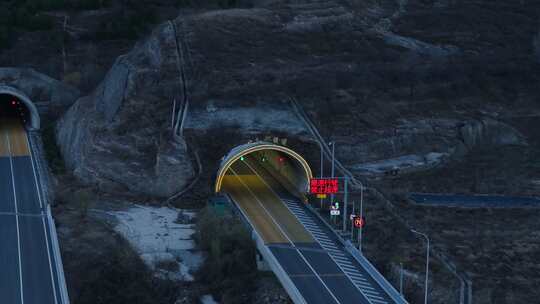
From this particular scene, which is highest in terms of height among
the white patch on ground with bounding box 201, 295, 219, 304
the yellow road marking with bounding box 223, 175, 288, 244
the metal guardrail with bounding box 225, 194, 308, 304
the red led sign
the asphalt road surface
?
the red led sign

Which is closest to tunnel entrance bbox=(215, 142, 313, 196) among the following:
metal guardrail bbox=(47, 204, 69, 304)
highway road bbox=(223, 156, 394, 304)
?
highway road bbox=(223, 156, 394, 304)

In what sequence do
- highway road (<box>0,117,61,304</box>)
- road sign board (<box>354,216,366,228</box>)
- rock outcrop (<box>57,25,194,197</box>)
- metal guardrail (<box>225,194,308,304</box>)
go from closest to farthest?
1. metal guardrail (<box>225,194,308,304</box>)
2. highway road (<box>0,117,61,304</box>)
3. road sign board (<box>354,216,366,228</box>)
4. rock outcrop (<box>57,25,194,197</box>)

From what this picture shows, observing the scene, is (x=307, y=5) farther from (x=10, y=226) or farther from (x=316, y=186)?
(x=10, y=226)

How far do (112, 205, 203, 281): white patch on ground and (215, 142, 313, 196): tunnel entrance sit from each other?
441 centimetres

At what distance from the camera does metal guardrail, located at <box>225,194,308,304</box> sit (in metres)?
42.7

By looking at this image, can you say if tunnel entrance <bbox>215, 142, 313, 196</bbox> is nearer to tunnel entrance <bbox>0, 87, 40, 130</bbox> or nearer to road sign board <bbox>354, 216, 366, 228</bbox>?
road sign board <bbox>354, 216, 366, 228</bbox>

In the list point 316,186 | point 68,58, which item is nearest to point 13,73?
point 68,58

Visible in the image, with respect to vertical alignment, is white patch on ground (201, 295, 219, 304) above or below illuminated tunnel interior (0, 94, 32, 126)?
below

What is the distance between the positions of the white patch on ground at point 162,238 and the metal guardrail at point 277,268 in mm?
3214

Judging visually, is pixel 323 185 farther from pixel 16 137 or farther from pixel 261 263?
pixel 16 137

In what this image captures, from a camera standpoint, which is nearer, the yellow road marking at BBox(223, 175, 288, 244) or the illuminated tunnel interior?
the yellow road marking at BBox(223, 175, 288, 244)

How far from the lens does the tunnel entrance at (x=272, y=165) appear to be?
186 feet

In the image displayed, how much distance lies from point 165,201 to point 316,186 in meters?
10.2

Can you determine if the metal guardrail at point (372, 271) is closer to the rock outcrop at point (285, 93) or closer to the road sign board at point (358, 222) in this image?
the road sign board at point (358, 222)
